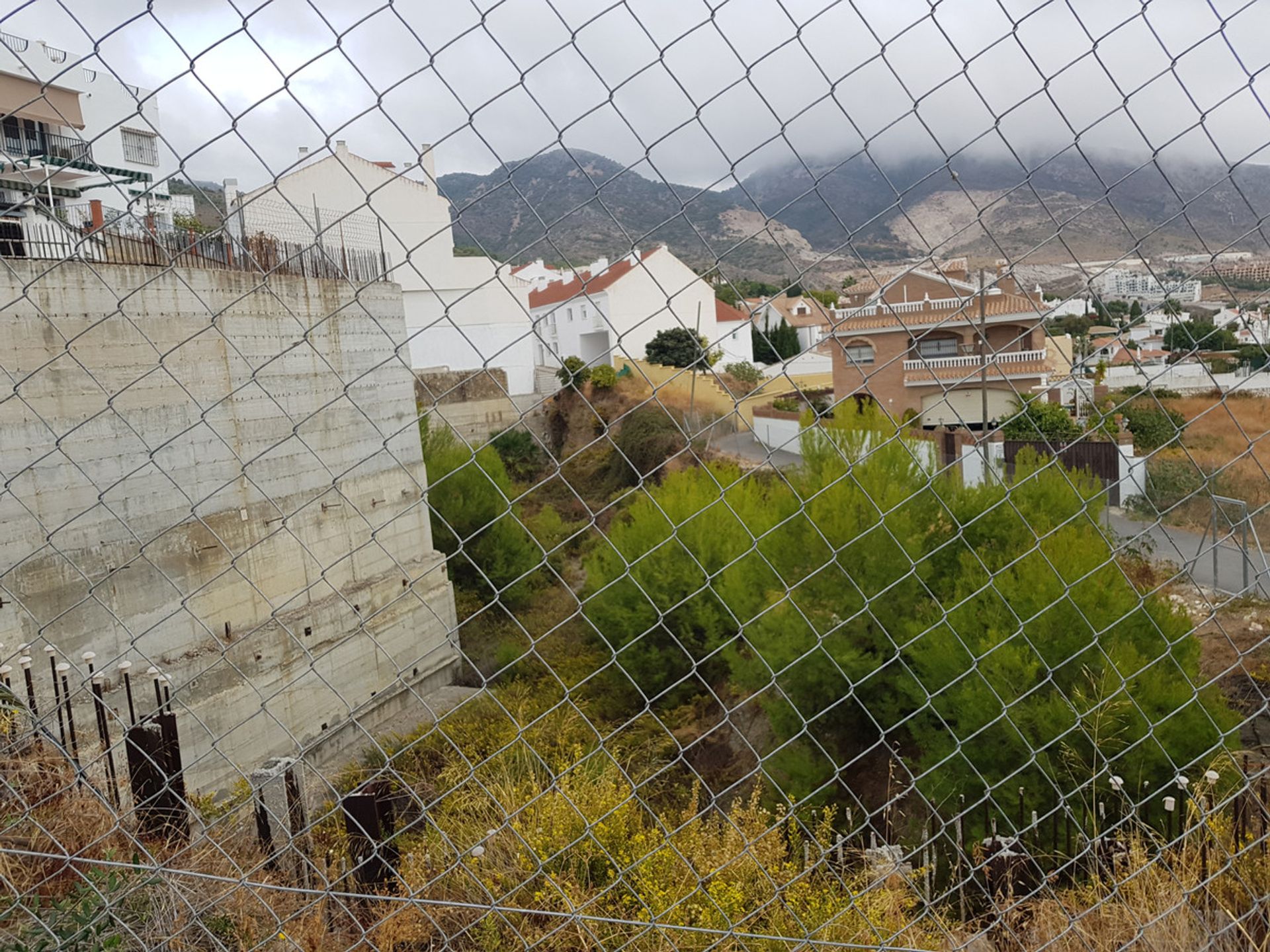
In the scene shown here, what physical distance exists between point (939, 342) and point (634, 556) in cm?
836

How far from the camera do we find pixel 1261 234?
111 cm

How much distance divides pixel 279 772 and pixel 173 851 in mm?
345

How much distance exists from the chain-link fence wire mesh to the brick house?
24mm

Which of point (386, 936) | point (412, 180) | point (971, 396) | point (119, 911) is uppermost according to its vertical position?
point (412, 180)

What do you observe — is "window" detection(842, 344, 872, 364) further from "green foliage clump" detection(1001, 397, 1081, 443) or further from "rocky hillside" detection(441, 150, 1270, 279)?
"green foliage clump" detection(1001, 397, 1081, 443)

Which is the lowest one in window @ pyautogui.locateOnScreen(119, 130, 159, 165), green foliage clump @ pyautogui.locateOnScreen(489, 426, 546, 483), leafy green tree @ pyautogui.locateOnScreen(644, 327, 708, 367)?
green foliage clump @ pyautogui.locateOnScreen(489, 426, 546, 483)

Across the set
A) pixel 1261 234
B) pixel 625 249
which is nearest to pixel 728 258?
pixel 625 249

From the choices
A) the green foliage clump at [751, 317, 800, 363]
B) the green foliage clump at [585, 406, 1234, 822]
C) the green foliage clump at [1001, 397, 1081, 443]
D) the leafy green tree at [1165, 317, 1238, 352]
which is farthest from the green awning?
the green foliage clump at [585, 406, 1234, 822]

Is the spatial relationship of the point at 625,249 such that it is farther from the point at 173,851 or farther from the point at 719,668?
the point at 719,668

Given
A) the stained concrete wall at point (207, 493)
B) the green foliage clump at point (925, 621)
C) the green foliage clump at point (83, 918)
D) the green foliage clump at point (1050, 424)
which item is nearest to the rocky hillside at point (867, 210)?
the green foliage clump at point (83, 918)

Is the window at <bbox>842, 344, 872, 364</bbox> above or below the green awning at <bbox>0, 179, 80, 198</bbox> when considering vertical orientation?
below

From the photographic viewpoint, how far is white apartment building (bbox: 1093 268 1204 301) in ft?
3.76

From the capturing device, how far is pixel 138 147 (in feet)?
29.0

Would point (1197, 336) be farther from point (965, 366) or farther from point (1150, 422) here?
point (1150, 422)
